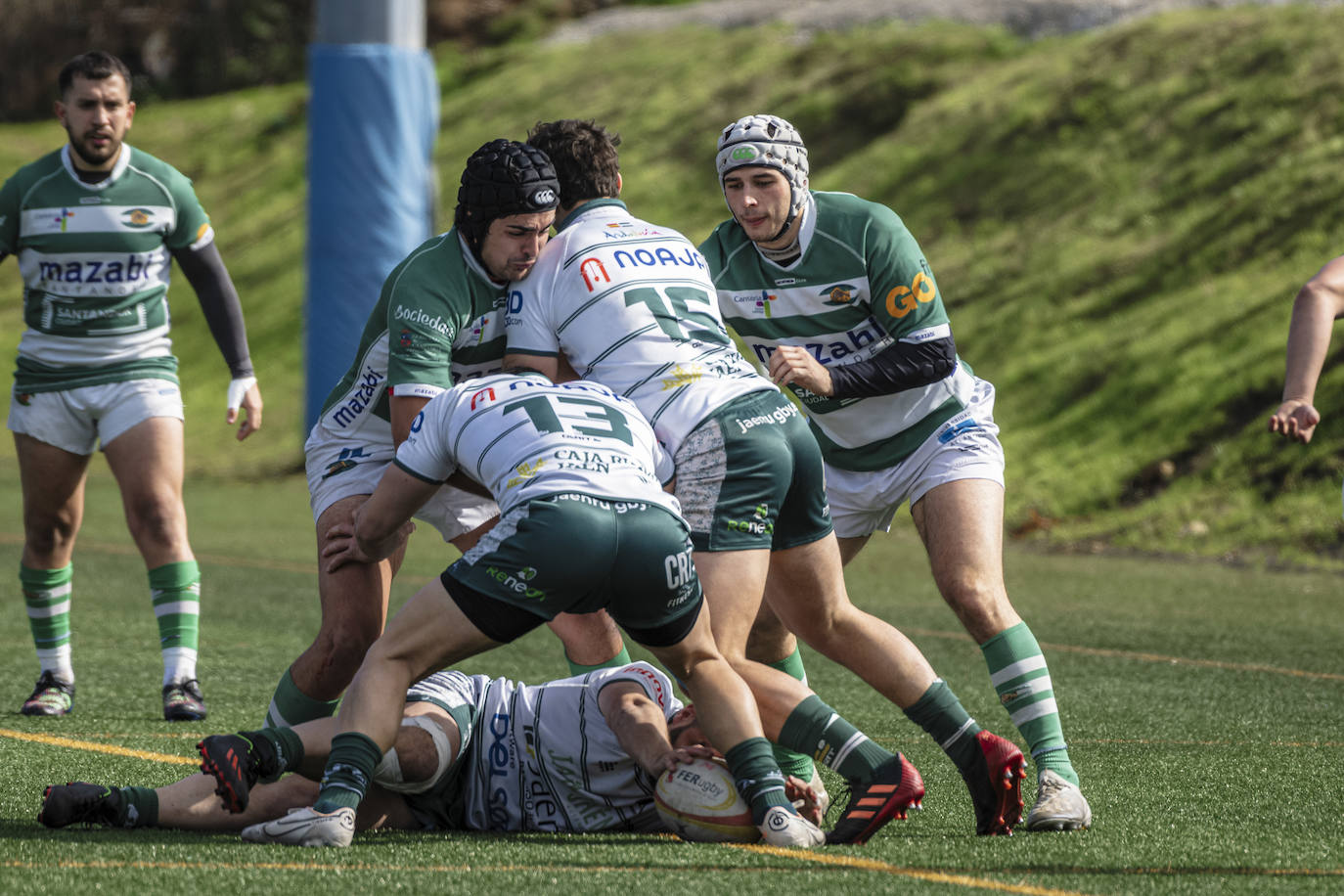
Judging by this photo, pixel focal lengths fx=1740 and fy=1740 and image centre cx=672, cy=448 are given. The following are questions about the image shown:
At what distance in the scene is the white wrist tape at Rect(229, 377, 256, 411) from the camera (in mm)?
6160

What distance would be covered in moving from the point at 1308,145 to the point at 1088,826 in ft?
42.9

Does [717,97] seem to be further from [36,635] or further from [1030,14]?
[36,635]

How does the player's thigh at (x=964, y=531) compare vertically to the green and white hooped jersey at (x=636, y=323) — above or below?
below

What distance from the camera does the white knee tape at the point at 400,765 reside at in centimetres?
389

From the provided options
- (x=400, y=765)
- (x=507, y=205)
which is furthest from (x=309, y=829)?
(x=507, y=205)

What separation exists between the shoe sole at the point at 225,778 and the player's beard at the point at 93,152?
9.78ft

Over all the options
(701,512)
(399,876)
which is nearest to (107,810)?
(399,876)

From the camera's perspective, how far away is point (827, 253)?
4609mm

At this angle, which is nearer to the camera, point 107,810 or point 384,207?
point 107,810

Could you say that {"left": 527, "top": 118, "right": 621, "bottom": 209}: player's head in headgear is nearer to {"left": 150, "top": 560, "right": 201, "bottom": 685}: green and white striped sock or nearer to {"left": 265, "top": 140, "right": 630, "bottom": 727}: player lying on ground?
{"left": 265, "top": 140, "right": 630, "bottom": 727}: player lying on ground

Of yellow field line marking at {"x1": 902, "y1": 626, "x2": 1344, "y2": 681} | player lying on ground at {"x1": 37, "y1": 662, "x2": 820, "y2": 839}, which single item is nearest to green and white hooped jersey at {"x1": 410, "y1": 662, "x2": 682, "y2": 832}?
player lying on ground at {"x1": 37, "y1": 662, "x2": 820, "y2": 839}

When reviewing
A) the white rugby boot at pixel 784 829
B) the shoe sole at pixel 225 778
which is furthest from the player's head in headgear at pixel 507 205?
the white rugby boot at pixel 784 829

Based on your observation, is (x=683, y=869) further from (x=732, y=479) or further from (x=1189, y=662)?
(x=1189, y=662)

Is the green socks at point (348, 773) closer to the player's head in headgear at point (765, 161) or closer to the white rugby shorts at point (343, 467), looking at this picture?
the white rugby shorts at point (343, 467)
